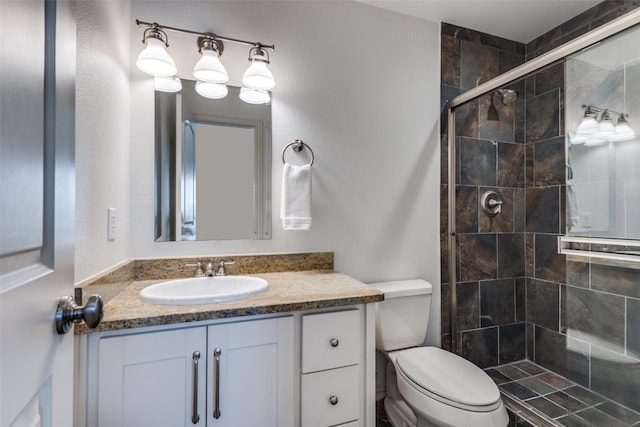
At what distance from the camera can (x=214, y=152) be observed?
1.50 meters

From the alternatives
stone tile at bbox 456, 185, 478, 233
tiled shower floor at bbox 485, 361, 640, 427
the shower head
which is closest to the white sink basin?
stone tile at bbox 456, 185, 478, 233

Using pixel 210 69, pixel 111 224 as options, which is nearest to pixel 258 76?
pixel 210 69

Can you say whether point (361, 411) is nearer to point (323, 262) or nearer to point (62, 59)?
point (323, 262)

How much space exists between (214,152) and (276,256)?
615 millimetres

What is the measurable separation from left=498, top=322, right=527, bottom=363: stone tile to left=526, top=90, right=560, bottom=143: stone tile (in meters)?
1.33

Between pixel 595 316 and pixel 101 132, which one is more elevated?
pixel 101 132

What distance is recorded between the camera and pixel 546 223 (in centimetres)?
198

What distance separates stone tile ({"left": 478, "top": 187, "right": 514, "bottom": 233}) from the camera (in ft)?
6.54

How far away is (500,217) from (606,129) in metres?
0.73

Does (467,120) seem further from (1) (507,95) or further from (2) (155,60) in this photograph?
(2) (155,60)

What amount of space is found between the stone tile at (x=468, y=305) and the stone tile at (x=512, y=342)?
Result: 0.26 m

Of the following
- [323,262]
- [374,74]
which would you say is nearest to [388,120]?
[374,74]

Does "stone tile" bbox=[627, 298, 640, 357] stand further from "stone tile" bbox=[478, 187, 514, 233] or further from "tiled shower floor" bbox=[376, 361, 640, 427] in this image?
"stone tile" bbox=[478, 187, 514, 233]

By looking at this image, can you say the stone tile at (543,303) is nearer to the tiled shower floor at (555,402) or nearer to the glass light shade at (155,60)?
the tiled shower floor at (555,402)
